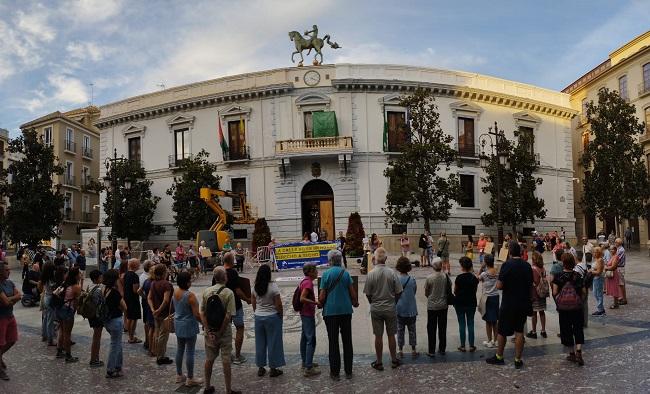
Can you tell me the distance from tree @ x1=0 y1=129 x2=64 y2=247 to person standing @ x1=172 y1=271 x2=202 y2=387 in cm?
2605

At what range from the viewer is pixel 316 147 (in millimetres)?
31094

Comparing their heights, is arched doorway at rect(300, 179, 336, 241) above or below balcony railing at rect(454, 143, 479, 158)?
below

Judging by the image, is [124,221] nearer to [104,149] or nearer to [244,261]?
[104,149]

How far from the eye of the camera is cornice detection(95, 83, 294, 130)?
3234 centimetres

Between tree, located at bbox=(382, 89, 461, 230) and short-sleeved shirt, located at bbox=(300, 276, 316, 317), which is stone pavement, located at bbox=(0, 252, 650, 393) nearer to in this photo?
short-sleeved shirt, located at bbox=(300, 276, 316, 317)

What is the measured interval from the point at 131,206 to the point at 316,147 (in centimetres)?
1201

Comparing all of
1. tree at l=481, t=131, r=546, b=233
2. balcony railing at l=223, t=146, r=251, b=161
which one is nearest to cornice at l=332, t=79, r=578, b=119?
tree at l=481, t=131, r=546, b=233

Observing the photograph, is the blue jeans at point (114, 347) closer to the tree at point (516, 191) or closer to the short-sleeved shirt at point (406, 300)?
the short-sleeved shirt at point (406, 300)

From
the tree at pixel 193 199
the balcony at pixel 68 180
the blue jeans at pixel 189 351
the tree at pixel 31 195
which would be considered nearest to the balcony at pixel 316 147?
the tree at pixel 193 199

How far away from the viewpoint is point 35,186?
97.2ft

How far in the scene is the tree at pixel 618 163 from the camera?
30328 millimetres

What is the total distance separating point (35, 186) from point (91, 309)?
83.4 feet

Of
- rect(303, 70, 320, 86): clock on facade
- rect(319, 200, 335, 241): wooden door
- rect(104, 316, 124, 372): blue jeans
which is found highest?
rect(303, 70, 320, 86): clock on facade

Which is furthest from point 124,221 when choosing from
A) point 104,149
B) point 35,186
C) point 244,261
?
Result: point 244,261
